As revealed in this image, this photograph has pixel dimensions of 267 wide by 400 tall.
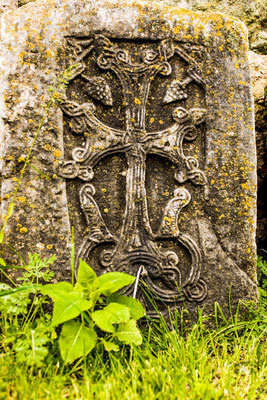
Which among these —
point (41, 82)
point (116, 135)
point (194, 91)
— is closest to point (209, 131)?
point (194, 91)

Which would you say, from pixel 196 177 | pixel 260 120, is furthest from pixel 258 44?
pixel 196 177

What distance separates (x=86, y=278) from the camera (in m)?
1.75

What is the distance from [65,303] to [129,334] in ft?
1.12

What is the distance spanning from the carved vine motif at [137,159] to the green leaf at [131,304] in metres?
0.25

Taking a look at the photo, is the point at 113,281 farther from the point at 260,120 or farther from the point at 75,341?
the point at 260,120

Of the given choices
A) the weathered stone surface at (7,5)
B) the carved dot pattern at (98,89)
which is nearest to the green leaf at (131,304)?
the carved dot pattern at (98,89)

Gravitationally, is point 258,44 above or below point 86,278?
above

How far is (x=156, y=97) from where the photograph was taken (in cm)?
222

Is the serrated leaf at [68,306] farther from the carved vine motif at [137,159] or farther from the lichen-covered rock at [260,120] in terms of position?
the lichen-covered rock at [260,120]

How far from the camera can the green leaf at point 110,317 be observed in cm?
157

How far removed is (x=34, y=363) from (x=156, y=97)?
5.32 ft

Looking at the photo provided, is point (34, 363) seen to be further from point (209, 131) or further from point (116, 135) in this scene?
point (209, 131)

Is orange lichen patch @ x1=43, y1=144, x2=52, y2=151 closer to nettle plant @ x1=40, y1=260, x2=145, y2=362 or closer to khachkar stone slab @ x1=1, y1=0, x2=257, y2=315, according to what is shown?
khachkar stone slab @ x1=1, y1=0, x2=257, y2=315

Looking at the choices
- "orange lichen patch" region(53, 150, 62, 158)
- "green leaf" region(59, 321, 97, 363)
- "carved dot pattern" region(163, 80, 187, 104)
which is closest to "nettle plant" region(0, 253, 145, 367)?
"green leaf" region(59, 321, 97, 363)
